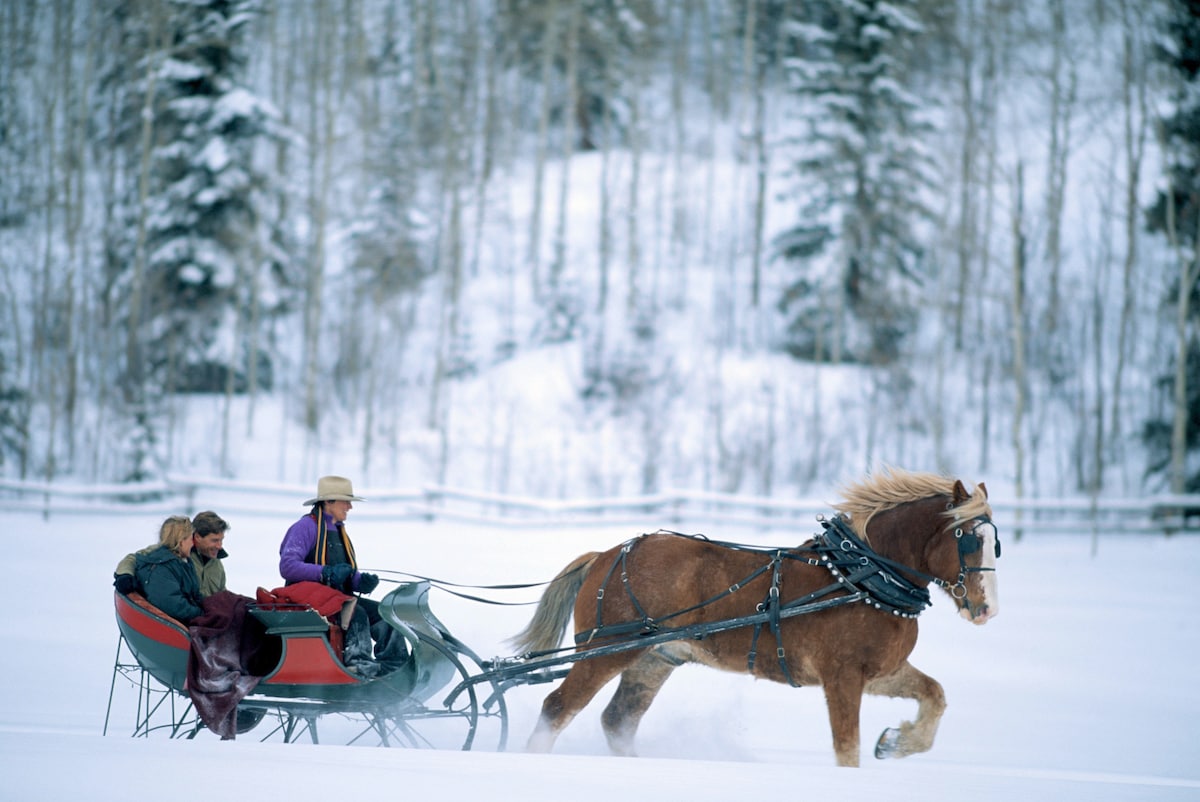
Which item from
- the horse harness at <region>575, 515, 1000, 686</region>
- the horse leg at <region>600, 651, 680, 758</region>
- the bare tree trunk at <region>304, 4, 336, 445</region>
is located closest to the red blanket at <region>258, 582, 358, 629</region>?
the horse harness at <region>575, 515, 1000, 686</region>

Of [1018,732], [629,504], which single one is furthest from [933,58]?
[1018,732]

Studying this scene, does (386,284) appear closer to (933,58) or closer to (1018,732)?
(933,58)

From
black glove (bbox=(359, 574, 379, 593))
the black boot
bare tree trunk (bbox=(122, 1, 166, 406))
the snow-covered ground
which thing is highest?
bare tree trunk (bbox=(122, 1, 166, 406))

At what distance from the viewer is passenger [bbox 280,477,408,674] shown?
5.66m

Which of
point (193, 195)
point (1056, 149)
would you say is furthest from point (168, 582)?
point (1056, 149)

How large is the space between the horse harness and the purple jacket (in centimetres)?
171

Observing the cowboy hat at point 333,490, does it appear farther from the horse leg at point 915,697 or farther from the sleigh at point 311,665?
the horse leg at point 915,697

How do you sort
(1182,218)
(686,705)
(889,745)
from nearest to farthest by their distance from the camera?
1. (889,745)
2. (686,705)
3. (1182,218)

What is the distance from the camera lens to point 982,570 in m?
5.14

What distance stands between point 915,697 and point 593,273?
21418mm

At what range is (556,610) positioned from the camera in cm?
639

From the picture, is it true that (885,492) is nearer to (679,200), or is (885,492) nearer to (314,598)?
(314,598)

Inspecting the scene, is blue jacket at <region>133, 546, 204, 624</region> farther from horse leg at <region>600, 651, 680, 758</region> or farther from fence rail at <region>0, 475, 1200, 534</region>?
fence rail at <region>0, 475, 1200, 534</region>

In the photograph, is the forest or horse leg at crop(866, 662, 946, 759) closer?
horse leg at crop(866, 662, 946, 759)
